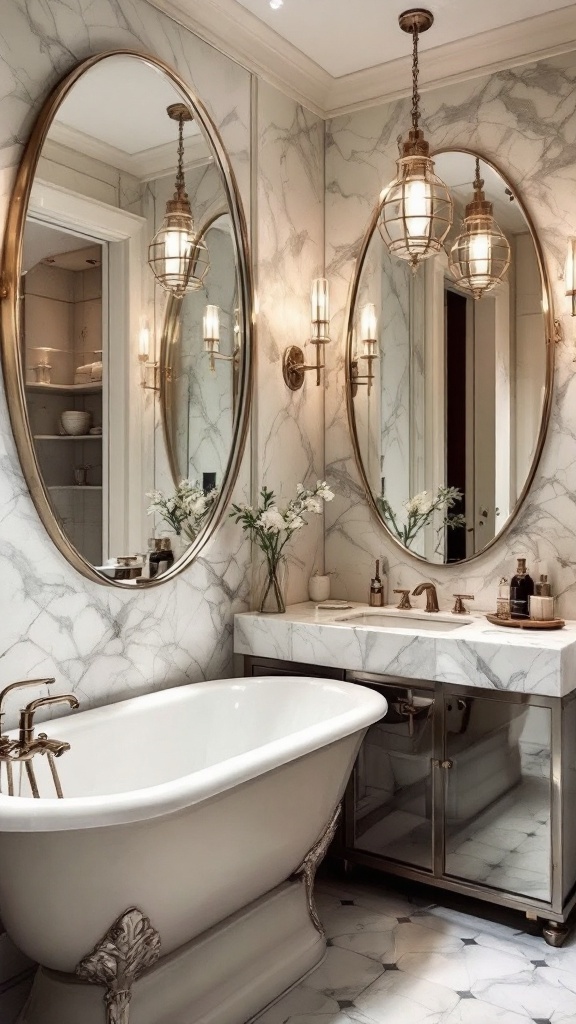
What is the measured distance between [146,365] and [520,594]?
1.48 meters

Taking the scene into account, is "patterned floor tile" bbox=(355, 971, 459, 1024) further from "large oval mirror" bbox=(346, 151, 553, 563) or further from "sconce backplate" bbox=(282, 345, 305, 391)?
"sconce backplate" bbox=(282, 345, 305, 391)

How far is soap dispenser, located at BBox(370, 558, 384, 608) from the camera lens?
3.35 m

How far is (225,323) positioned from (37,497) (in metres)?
1.05

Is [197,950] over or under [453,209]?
under

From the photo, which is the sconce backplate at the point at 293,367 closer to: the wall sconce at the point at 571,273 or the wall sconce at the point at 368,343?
the wall sconce at the point at 368,343

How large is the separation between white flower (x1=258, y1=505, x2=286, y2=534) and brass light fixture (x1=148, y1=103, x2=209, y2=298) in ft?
2.69

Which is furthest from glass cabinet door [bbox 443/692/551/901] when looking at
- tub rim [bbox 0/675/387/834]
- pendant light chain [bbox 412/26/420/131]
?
pendant light chain [bbox 412/26/420/131]

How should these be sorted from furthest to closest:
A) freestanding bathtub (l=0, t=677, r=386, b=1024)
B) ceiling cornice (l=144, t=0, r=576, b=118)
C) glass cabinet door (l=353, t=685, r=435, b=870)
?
ceiling cornice (l=144, t=0, r=576, b=118), glass cabinet door (l=353, t=685, r=435, b=870), freestanding bathtub (l=0, t=677, r=386, b=1024)

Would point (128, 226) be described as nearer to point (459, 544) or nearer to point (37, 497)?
point (37, 497)

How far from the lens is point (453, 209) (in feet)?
10.3

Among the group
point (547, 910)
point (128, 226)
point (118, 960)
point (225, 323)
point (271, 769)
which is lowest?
point (547, 910)

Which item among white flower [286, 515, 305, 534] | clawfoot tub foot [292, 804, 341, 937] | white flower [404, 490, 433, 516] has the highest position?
white flower [404, 490, 433, 516]

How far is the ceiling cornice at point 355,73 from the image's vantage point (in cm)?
289

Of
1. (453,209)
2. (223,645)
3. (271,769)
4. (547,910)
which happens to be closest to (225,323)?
(453,209)
